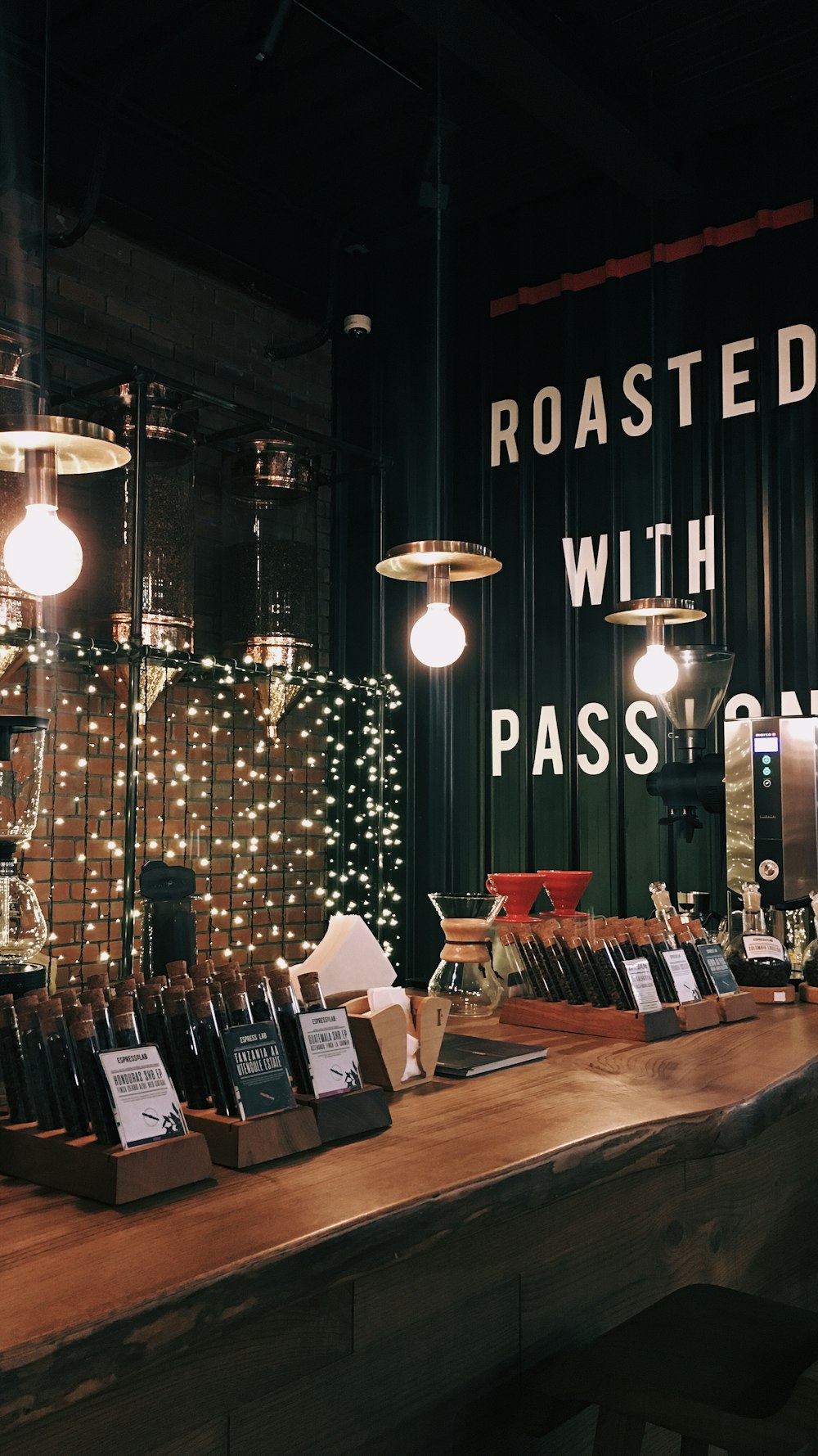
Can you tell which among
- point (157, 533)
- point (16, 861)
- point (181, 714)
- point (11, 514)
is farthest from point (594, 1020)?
point (181, 714)

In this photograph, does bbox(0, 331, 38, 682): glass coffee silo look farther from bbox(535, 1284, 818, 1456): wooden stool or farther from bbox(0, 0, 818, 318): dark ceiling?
bbox(535, 1284, 818, 1456): wooden stool

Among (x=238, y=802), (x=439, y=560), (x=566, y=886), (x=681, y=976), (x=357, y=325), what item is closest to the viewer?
(x=681, y=976)

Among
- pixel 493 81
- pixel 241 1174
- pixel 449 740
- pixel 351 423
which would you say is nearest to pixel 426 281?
pixel 351 423

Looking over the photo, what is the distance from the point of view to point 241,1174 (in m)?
1.31

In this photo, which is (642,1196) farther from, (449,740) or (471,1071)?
(449,740)

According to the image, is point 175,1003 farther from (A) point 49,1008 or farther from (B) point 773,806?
(B) point 773,806

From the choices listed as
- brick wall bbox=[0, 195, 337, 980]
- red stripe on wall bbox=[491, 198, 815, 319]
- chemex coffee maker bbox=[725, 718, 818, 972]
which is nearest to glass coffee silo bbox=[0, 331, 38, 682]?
brick wall bbox=[0, 195, 337, 980]

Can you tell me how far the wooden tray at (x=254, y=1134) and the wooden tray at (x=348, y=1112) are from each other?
34mm

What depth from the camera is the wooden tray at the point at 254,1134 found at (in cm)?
132

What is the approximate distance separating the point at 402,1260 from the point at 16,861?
763mm

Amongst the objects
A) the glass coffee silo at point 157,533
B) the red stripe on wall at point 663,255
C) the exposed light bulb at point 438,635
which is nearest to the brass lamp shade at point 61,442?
the exposed light bulb at point 438,635

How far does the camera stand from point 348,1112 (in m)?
1.46

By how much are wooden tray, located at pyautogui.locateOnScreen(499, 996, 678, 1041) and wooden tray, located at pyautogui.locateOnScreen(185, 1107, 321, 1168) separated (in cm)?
90

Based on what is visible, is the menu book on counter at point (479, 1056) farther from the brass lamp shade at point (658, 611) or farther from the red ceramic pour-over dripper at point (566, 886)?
the brass lamp shade at point (658, 611)
